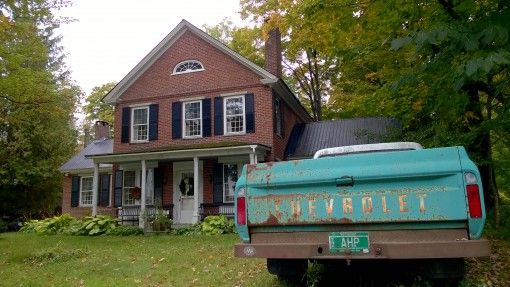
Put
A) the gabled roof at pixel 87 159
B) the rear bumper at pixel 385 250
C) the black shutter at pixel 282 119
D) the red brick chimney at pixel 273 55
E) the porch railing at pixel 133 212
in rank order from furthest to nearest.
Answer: the gabled roof at pixel 87 159
the black shutter at pixel 282 119
the red brick chimney at pixel 273 55
the porch railing at pixel 133 212
the rear bumper at pixel 385 250

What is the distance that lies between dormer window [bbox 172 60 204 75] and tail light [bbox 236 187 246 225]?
15184 millimetres

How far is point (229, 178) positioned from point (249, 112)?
2.99 metres

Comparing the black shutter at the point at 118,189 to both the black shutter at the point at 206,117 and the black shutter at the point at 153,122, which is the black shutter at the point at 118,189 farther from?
the black shutter at the point at 206,117

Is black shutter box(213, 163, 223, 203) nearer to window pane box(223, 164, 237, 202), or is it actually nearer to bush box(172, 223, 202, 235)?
window pane box(223, 164, 237, 202)

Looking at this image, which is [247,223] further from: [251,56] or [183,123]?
[251,56]

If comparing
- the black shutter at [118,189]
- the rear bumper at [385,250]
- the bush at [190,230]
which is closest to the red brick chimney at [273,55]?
the bush at [190,230]

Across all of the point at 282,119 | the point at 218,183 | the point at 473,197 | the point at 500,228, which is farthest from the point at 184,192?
the point at 473,197

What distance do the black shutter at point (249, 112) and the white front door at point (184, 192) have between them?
283 cm

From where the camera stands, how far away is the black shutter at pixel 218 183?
58.4 feet

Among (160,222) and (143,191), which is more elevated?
(143,191)

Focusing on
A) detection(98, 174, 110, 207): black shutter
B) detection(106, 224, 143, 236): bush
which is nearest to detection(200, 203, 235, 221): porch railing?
detection(106, 224, 143, 236): bush

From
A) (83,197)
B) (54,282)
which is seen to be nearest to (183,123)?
(83,197)

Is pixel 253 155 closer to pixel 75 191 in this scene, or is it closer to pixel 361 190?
pixel 361 190

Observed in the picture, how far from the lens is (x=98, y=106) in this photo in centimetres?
4409
